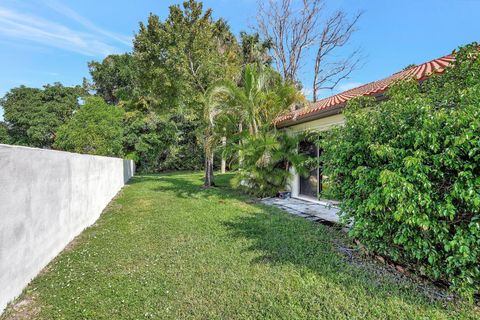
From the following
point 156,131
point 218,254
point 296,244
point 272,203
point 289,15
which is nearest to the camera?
point 218,254

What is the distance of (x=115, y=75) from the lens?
29.8 metres

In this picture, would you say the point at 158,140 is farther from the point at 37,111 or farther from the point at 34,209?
the point at 34,209

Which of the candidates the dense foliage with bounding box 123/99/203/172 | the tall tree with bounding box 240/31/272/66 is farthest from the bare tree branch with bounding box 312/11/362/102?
the dense foliage with bounding box 123/99/203/172

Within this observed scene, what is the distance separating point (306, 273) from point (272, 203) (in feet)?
17.6

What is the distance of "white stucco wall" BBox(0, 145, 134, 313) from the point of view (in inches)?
114

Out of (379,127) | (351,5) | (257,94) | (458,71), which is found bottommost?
(379,127)

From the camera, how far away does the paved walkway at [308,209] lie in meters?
6.79

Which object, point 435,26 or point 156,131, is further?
point 156,131

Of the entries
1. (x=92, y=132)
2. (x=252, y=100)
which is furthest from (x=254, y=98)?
(x=92, y=132)

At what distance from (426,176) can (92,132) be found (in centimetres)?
1911

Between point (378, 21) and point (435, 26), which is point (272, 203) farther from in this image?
point (378, 21)

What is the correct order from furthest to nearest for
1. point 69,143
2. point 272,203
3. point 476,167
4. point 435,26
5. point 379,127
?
point 69,143
point 435,26
point 272,203
point 379,127
point 476,167

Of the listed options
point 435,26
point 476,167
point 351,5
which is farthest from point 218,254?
point 351,5

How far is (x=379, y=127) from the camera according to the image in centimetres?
362
